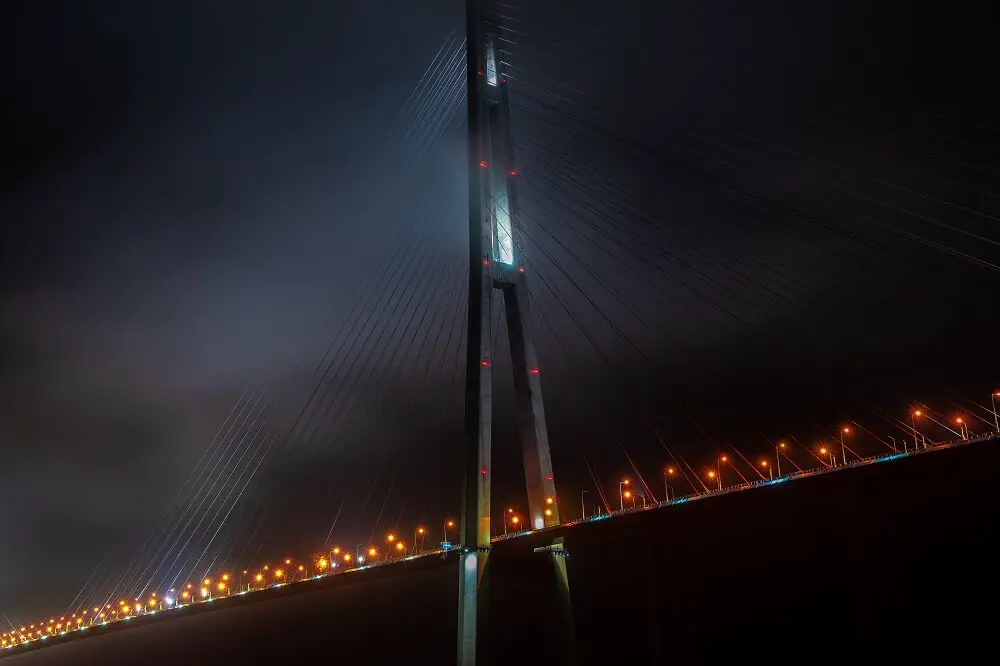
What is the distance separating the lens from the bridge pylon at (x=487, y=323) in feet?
74.9

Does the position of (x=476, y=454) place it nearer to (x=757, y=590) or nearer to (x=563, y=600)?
(x=563, y=600)

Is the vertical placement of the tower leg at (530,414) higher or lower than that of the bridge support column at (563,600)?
higher

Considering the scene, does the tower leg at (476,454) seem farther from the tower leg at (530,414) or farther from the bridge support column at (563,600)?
the bridge support column at (563,600)

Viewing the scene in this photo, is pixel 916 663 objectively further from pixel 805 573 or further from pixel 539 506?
pixel 539 506

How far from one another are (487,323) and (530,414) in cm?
343

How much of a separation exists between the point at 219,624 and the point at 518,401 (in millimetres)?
50157

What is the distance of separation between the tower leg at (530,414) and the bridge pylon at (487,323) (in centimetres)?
3

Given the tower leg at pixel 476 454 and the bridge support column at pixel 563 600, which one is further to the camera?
the bridge support column at pixel 563 600

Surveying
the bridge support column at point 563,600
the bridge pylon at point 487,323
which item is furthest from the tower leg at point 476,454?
the bridge support column at point 563,600

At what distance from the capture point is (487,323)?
24.2 m

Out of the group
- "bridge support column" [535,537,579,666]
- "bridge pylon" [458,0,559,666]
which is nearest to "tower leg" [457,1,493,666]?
"bridge pylon" [458,0,559,666]

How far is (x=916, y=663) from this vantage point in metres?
22.4

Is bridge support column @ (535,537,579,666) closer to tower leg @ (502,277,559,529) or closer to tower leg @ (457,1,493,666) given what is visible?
tower leg @ (502,277,559,529)

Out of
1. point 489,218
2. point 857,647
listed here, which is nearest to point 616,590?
point 857,647
